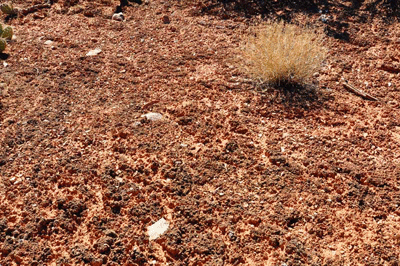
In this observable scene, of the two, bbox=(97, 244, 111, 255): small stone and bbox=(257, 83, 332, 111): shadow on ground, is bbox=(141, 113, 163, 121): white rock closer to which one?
bbox=(257, 83, 332, 111): shadow on ground

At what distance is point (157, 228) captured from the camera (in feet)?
8.20

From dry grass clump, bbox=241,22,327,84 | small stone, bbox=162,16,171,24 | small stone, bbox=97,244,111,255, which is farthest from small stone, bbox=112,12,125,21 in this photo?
small stone, bbox=97,244,111,255

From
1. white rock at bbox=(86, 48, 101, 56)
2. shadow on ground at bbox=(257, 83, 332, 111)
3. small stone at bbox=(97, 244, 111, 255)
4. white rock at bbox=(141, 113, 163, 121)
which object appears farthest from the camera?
white rock at bbox=(86, 48, 101, 56)

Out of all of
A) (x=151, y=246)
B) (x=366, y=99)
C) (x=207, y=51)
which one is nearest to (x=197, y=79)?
(x=207, y=51)

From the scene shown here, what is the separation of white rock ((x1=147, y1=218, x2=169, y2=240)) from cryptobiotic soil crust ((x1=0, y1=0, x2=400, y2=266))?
3 cm

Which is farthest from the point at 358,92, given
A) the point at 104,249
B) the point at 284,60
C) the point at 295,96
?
the point at 104,249

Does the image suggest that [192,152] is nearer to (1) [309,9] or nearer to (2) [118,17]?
(2) [118,17]

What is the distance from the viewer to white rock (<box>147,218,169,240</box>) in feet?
8.06

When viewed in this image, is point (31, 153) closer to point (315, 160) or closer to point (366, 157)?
point (315, 160)

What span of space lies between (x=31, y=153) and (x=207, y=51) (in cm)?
199

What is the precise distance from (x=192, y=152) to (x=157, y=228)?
0.71 meters

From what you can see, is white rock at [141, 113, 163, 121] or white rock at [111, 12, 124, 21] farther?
white rock at [111, 12, 124, 21]

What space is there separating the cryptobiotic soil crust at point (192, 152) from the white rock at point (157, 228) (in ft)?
0.11

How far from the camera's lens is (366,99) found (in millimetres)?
3631
